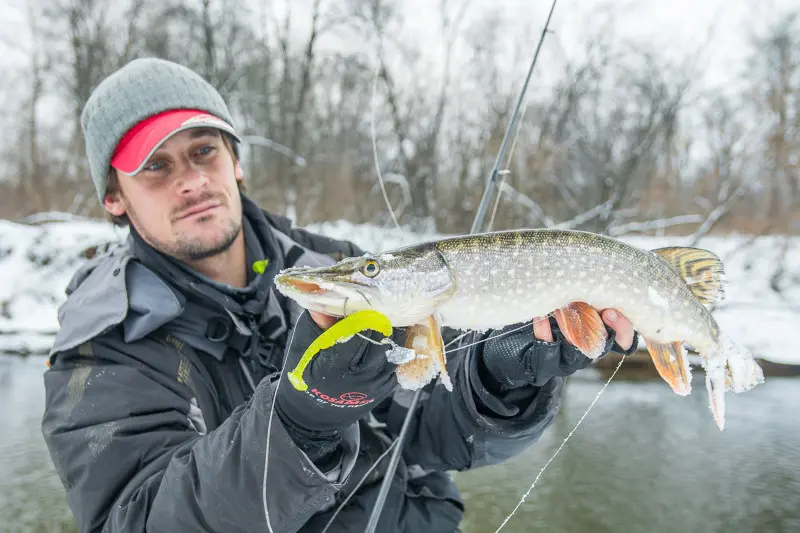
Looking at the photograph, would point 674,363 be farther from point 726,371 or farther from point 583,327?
point 583,327

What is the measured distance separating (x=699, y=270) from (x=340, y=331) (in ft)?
3.37

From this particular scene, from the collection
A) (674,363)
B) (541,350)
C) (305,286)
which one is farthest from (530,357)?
(305,286)

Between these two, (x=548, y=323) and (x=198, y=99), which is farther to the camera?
(x=198, y=99)

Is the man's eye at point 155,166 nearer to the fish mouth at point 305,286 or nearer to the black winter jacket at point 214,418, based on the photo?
the black winter jacket at point 214,418

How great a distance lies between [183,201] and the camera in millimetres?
1824

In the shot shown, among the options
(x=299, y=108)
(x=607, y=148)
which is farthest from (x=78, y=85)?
(x=607, y=148)

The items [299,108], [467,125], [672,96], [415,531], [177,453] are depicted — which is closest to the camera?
[177,453]

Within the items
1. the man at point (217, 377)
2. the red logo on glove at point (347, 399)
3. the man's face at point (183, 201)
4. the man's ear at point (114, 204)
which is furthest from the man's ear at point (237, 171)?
the red logo on glove at point (347, 399)

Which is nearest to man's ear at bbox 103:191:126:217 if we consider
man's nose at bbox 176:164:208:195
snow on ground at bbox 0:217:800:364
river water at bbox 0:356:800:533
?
man's nose at bbox 176:164:208:195

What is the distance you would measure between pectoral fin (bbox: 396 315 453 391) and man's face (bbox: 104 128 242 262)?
942 mm

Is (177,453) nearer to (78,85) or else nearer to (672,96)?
(672,96)

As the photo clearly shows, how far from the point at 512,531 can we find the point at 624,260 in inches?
105

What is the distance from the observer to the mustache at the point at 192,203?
1811mm

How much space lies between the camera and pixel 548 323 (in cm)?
144
